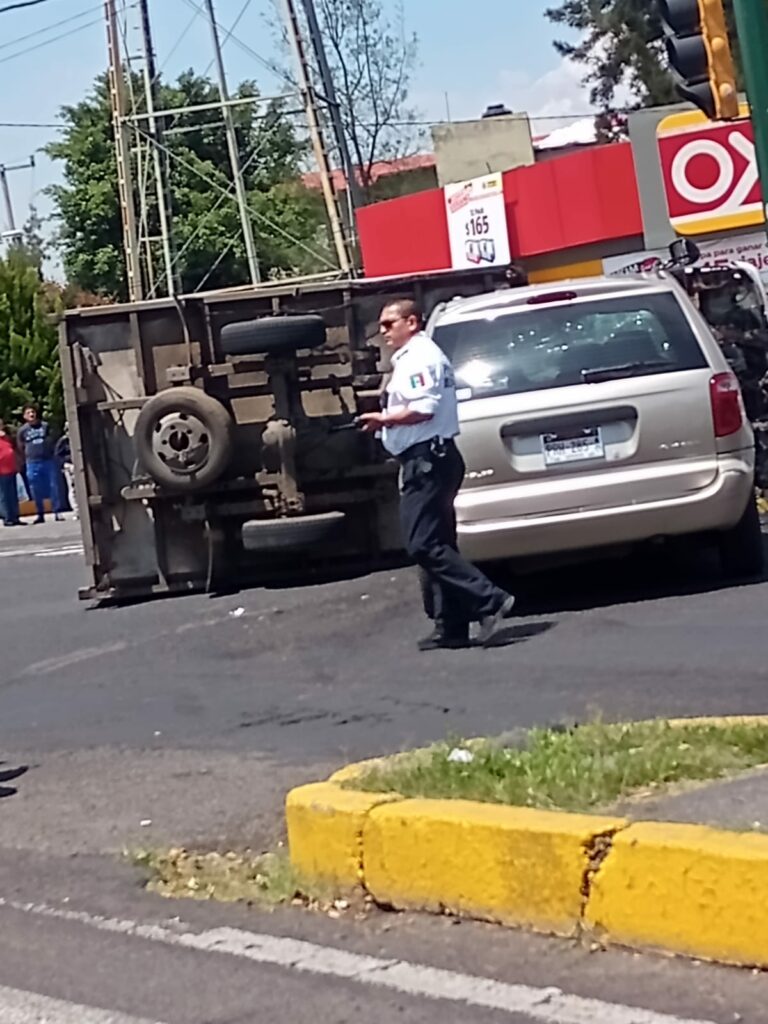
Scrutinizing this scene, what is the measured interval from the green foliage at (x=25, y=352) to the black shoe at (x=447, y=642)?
33.0 meters

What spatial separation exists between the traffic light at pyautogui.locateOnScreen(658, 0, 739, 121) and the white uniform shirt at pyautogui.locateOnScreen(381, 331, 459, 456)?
1852 millimetres

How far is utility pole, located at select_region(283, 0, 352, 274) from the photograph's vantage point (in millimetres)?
28094

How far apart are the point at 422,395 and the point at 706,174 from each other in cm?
1776

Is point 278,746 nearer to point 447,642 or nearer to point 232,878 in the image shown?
point 232,878

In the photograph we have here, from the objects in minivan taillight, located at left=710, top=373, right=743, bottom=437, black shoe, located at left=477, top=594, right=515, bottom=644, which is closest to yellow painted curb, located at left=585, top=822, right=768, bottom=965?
black shoe, located at left=477, top=594, right=515, bottom=644

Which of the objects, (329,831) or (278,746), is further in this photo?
(278,746)

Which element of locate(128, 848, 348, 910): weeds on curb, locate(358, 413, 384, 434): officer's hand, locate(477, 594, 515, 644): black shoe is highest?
locate(358, 413, 384, 434): officer's hand

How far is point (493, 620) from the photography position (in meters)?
10.1

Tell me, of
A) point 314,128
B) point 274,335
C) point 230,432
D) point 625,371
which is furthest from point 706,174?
point 625,371

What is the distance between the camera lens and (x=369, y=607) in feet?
40.1

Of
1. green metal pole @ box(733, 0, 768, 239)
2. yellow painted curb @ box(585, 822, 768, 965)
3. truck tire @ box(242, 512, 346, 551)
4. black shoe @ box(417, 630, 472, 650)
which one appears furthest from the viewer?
truck tire @ box(242, 512, 346, 551)

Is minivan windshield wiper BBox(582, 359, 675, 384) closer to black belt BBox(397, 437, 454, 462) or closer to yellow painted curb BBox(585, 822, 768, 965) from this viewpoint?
black belt BBox(397, 437, 454, 462)

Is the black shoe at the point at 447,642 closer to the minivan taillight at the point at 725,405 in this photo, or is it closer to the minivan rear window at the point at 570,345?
the minivan rear window at the point at 570,345

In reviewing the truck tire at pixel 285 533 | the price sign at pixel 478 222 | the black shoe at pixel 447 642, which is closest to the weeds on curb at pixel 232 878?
the black shoe at pixel 447 642
